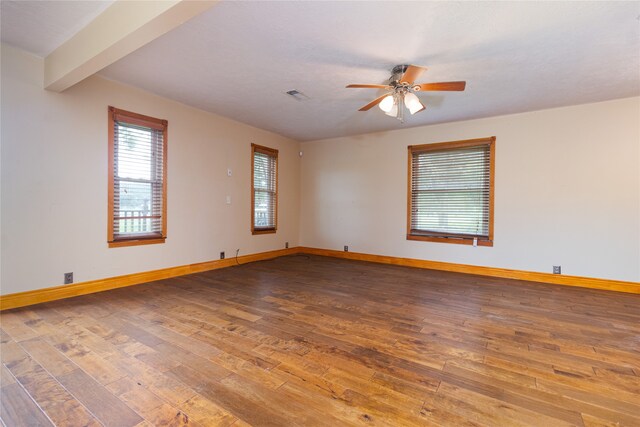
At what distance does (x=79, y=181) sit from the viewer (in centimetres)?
329

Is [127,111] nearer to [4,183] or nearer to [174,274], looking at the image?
[4,183]

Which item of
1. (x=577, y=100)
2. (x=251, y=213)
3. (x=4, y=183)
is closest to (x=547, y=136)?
(x=577, y=100)

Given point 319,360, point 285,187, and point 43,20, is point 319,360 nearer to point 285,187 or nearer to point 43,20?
point 43,20

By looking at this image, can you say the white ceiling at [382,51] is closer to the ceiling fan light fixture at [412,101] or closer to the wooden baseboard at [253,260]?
the ceiling fan light fixture at [412,101]

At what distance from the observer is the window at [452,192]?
15.7 feet

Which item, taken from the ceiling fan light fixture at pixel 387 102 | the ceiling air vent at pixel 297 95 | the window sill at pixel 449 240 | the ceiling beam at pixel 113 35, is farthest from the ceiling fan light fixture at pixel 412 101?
the window sill at pixel 449 240

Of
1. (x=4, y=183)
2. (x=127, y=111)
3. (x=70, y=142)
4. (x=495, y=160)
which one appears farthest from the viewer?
(x=495, y=160)

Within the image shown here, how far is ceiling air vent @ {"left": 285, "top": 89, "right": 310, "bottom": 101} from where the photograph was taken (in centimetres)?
374

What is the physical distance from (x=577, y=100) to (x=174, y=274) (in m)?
6.22

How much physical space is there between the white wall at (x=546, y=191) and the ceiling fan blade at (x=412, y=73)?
2.58 m

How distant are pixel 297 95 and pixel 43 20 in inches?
98.3

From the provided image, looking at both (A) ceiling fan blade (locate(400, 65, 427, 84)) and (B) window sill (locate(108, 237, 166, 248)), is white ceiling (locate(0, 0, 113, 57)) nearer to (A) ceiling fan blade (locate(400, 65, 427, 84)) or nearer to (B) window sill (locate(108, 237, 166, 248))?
(B) window sill (locate(108, 237, 166, 248))

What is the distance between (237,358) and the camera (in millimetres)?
1985

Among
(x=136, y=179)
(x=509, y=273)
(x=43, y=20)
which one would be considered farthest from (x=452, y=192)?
(x=43, y=20)
